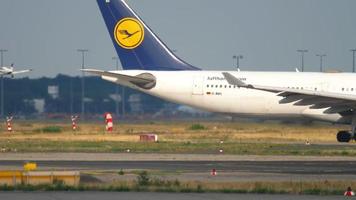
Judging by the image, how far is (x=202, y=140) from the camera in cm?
5628

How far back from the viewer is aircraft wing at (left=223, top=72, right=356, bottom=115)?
53062 mm

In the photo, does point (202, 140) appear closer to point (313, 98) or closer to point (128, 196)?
point (313, 98)

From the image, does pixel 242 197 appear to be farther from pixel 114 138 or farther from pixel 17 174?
pixel 114 138

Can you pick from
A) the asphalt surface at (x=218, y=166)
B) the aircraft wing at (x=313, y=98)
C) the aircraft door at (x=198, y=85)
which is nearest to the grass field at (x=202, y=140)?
the aircraft wing at (x=313, y=98)

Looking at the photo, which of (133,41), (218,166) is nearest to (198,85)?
(133,41)

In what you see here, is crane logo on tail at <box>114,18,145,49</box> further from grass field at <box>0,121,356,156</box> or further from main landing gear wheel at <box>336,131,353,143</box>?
main landing gear wheel at <box>336,131,353,143</box>

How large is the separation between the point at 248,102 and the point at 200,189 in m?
33.0

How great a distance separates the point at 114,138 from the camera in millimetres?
57938

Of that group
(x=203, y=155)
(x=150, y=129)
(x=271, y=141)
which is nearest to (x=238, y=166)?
(x=203, y=155)

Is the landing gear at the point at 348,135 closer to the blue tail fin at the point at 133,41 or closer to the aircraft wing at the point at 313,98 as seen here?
the aircraft wing at the point at 313,98

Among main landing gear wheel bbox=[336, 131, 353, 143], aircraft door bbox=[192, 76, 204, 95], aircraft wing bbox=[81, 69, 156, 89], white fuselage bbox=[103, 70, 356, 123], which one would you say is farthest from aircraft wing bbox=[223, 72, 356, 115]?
aircraft wing bbox=[81, 69, 156, 89]

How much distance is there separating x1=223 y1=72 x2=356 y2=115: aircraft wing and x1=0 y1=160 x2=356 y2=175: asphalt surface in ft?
42.6

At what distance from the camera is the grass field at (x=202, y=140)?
156ft

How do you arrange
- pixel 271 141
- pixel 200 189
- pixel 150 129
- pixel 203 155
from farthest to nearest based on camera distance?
pixel 150 129
pixel 271 141
pixel 203 155
pixel 200 189
